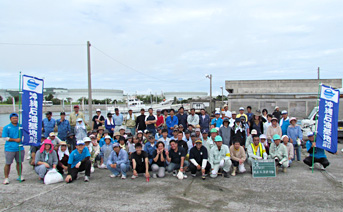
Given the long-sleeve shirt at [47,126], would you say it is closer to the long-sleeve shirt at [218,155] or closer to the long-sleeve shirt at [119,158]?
the long-sleeve shirt at [119,158]

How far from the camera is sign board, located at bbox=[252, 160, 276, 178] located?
657 cm

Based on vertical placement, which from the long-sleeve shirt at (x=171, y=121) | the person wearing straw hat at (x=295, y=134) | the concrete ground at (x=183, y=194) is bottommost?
the concrete ground at (x=183, y=194)

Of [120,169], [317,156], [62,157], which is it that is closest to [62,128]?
[62,157]

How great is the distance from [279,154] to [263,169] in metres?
0.86

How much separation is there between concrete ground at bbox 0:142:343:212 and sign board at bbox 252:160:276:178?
0.20m

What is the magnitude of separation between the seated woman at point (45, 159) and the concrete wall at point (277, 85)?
2692 centimetres

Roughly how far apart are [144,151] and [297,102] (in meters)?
17.1

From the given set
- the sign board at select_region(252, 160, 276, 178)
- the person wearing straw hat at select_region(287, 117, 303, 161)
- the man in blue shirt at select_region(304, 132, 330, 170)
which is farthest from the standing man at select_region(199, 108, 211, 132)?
the man in blue shirt at select_region(304, 132, 330, 170)

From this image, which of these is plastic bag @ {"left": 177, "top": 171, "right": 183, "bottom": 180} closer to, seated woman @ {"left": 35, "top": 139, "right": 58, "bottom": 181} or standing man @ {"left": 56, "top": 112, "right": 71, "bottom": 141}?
seated woman @ {"left": 35, "top": 139, "right": 58, "bottom": 181}

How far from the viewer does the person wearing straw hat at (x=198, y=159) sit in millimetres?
6582

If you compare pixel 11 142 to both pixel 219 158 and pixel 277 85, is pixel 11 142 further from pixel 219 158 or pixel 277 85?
pixel 277 85

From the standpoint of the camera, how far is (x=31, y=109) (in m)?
6.46

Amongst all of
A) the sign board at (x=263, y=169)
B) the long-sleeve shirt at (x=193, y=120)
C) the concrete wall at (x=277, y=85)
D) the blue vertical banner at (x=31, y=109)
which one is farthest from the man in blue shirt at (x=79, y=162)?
the concrete wall at (x=277, y=85)

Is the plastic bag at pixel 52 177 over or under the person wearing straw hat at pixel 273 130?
under
